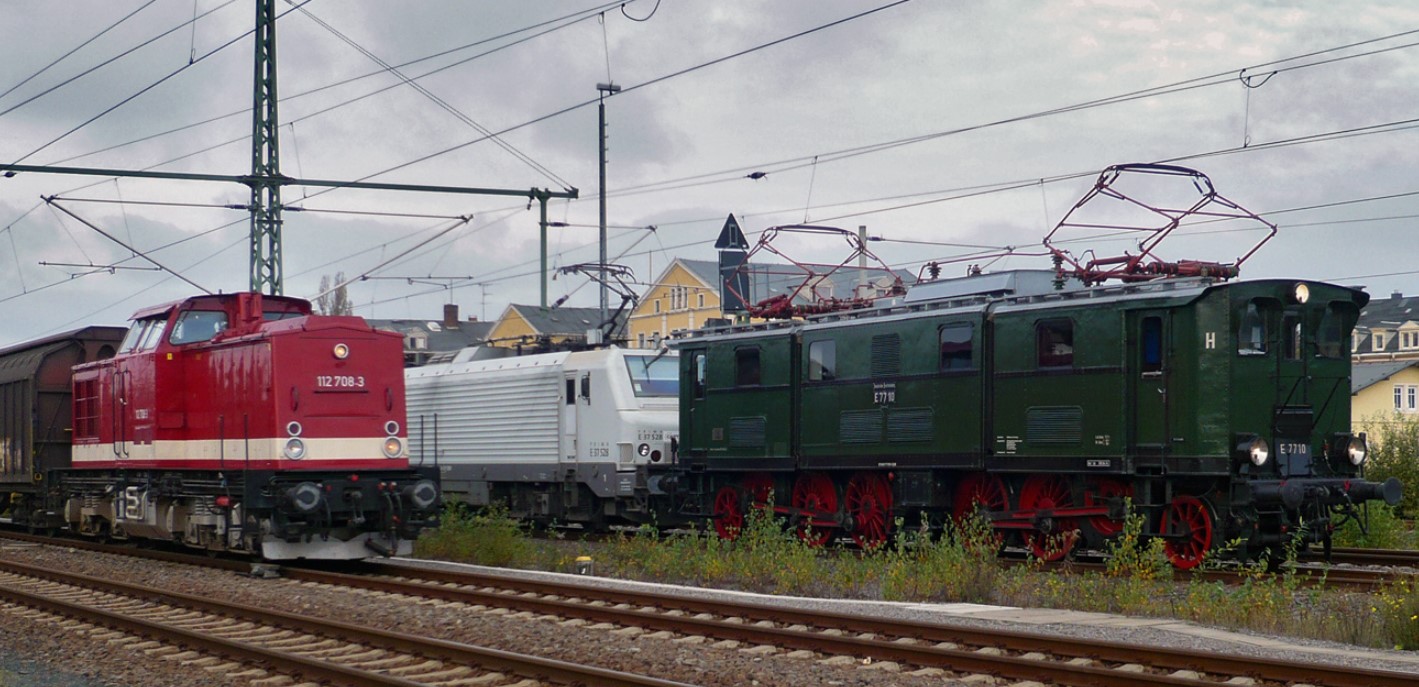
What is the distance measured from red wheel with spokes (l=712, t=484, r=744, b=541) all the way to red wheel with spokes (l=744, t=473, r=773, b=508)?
10.5 inches

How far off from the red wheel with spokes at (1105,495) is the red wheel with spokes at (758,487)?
581cm

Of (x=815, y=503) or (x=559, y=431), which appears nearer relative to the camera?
(x=815, y=503)

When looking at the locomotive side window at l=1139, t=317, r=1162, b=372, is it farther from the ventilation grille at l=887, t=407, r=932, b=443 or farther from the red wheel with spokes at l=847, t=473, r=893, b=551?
the red wheel with spokes at l=847, t=473, r=893, b=551

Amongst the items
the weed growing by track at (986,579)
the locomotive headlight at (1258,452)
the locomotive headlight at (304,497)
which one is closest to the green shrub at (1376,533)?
the weed growing by track at (986,579)

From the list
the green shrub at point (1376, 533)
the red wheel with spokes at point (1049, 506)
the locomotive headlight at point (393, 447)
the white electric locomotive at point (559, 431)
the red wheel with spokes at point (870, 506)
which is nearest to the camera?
the red wheel with spokes at point (1049, 506)

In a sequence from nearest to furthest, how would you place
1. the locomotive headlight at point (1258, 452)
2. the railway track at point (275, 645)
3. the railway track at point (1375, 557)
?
1. the railway track at point (275, 645)
2. the locomotive headlight at point (1258, 452)
3. the railway track at point (1375, 557)

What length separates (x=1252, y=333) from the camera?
54.4 ft

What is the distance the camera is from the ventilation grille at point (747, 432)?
21.9m

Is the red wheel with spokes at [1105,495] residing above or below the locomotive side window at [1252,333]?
below

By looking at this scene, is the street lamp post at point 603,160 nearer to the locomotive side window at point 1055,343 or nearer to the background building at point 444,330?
the locomotive side window at point 1055,343

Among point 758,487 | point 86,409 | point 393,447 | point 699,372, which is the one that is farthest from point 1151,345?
point 86,409

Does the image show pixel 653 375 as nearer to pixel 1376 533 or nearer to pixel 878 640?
pixel 1376 533

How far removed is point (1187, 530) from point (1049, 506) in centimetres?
192

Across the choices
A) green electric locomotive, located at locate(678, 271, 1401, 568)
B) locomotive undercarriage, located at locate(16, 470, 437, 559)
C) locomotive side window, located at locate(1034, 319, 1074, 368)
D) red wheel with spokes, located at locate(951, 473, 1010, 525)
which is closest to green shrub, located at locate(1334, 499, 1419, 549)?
green electric locomotive, located at locate(678, 271, 1401, 568)
